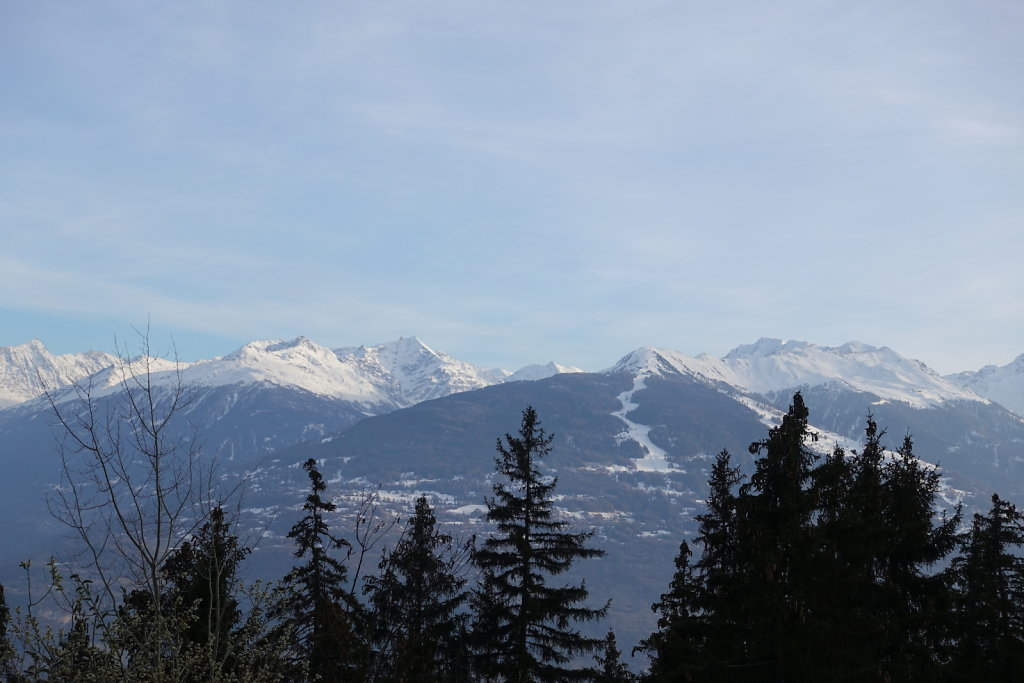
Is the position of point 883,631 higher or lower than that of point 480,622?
higher

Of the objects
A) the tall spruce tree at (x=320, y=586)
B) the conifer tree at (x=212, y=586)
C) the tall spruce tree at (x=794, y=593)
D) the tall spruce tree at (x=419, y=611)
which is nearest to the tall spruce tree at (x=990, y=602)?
the tall spruce tree at (x=794, y=593)

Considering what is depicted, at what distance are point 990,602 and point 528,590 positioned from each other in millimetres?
13973

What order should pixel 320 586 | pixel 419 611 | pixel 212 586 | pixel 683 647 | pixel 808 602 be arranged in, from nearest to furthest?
pixel 212 586, pixel 808 602, pixel 683 647, pixel 419 611, pixel 320 586

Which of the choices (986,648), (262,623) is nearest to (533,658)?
(986,648)

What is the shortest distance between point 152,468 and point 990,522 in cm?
2642

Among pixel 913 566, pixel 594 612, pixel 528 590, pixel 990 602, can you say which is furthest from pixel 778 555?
pixel 594 612

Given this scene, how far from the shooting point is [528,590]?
26156 millimetres

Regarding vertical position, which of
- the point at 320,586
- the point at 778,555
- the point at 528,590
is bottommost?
the point at 320,586

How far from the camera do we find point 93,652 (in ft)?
34.8

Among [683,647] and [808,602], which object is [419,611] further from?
[808,602]

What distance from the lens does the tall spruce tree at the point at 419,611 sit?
16109 millimetres

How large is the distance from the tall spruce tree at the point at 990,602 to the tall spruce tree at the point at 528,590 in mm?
11125

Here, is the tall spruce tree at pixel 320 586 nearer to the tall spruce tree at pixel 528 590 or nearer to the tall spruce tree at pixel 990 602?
the tall spruce tree at pixel 528 590

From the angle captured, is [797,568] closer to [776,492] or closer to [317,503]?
[776,492]
